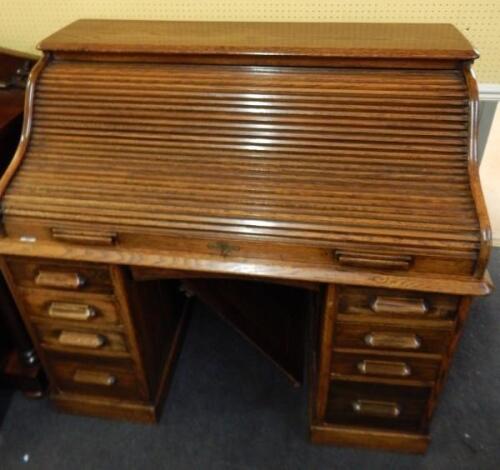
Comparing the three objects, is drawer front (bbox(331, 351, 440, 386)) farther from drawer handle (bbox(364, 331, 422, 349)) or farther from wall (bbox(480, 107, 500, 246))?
wall (bbox(480, 107, 500, 246))

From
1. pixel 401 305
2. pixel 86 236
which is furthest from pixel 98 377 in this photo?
Result: pixel 401 305

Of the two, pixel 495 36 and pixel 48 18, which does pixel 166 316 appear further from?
pixel 495 36

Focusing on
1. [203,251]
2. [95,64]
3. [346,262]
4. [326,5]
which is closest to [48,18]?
[95,64]

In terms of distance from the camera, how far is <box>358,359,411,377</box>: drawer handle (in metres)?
1.37

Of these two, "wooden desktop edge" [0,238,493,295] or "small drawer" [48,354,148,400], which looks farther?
"small drawer" [48,354,148,400]

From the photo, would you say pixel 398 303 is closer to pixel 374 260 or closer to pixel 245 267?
pixel 374 260

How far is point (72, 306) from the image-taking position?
1.42 m

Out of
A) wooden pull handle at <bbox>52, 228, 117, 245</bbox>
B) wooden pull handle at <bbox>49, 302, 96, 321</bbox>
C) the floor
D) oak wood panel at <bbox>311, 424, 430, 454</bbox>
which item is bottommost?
the floor

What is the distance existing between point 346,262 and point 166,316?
33.9 inches

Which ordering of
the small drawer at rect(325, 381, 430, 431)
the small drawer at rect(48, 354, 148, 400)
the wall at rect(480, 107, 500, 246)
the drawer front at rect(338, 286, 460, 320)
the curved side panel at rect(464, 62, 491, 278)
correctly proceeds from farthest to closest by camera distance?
the wall at rect(480, 107, 500, 246) → the small drawer at rect(48, 354, 148, 400) → the small drawer at rect(325, 381, 430, 431) → the drawer front at rect(338, 286, 460, 320) → the curved side panel at rect(464, 62, 491, 278)

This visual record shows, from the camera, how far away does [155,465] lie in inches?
62.6

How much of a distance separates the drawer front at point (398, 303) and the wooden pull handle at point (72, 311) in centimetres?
68

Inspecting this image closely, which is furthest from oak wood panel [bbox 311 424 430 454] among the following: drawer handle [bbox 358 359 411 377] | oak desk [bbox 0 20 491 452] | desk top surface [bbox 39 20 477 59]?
desk top surface [bbox 39 20 477 59]

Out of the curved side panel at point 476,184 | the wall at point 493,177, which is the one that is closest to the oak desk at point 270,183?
the curved side panel at point 476,184
